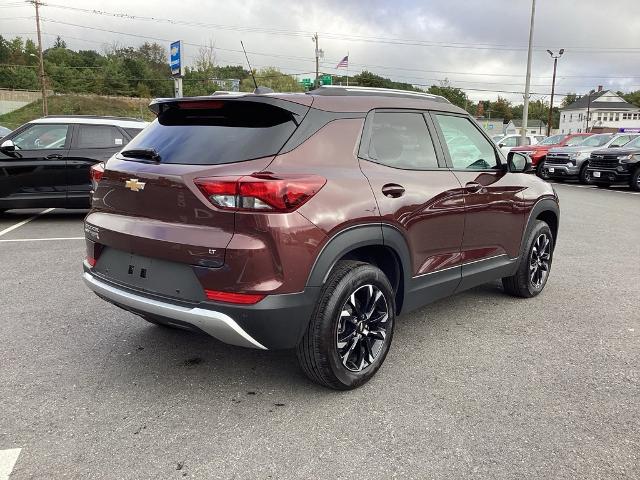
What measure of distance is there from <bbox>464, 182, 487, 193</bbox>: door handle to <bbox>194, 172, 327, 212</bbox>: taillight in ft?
5.71

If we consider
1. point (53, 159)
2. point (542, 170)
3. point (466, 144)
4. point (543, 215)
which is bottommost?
point (542, 170)

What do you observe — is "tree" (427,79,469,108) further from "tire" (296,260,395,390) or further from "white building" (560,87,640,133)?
"tire" (296,260,395,390)

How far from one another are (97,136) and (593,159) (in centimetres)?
1501

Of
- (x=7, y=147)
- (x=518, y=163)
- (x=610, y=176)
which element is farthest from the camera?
(x=610, y=176)

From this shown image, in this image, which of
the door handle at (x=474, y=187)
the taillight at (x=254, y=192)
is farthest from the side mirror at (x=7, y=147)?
the door handle at (x=474, y=187)

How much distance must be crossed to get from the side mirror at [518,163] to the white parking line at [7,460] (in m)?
4.05

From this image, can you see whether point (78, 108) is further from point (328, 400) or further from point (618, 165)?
point (328, 400)

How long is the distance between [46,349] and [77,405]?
0.98 meters

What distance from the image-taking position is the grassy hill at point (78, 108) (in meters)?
65.4

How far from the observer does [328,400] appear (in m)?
3.18

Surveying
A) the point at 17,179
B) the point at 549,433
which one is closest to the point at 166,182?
Answer: the point at 549,433

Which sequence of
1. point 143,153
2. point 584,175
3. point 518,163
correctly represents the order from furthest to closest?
point 584,175, point 518,163, point 143,153

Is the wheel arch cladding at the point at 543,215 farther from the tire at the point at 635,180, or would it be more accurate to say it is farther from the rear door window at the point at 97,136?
the tire at the point at 635,180

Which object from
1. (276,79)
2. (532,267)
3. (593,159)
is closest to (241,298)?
(532,267)
